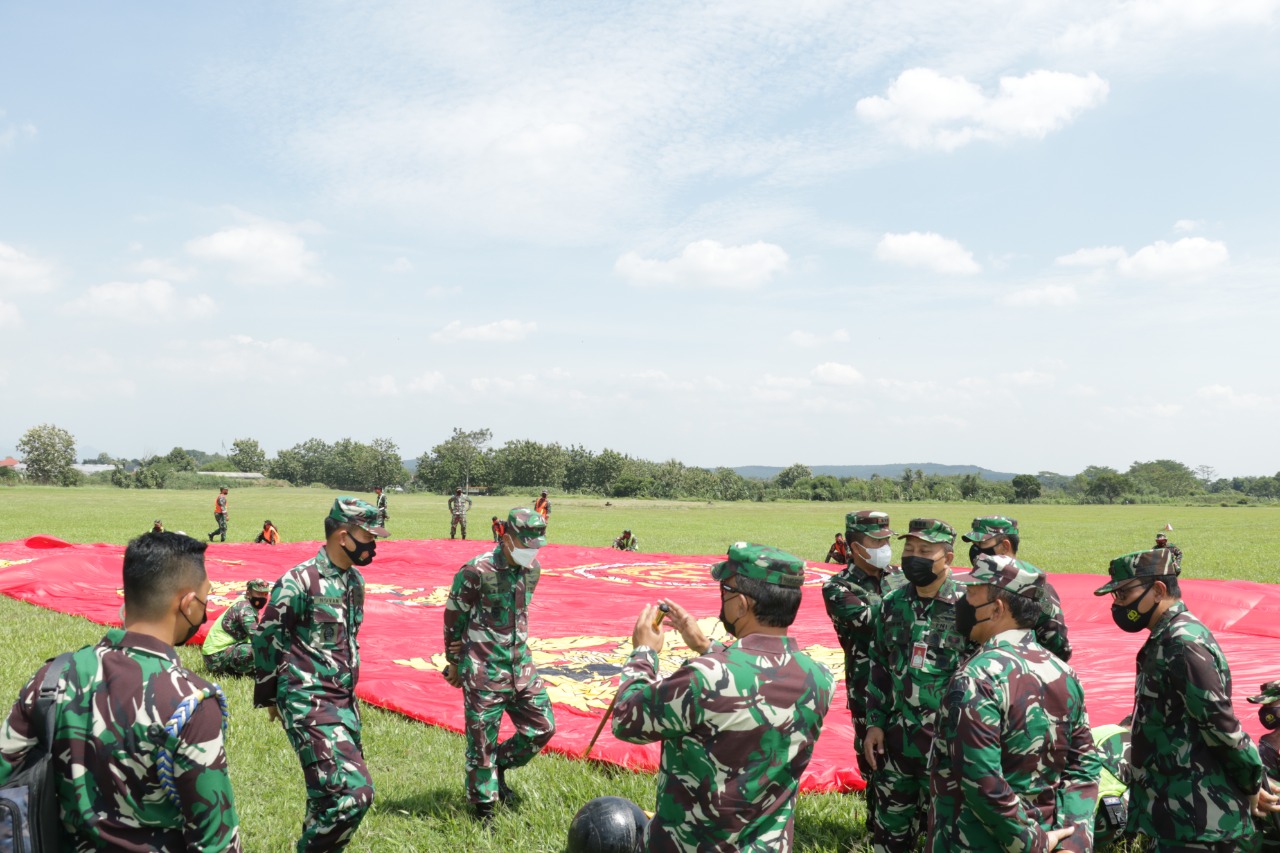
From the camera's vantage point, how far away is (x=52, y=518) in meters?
44.0

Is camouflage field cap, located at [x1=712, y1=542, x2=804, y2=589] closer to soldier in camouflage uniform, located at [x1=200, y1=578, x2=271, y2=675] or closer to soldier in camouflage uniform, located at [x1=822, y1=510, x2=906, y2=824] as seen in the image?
soldier in camouflage uniform, located at [x1=822, y1=510, x2=906, y2=824]

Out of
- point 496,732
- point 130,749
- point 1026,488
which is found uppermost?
point 130,749

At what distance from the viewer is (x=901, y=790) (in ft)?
20.6

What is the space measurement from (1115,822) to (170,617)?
22.4 feet

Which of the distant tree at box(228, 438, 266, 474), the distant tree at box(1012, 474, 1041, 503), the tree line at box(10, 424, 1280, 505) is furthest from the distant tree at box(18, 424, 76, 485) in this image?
the distant tree at box(1012, 474, 1041, 503)

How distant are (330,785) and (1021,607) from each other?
4.55 m

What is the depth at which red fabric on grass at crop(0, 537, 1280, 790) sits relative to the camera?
34.3 feet

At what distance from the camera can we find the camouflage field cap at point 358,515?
21.6ft

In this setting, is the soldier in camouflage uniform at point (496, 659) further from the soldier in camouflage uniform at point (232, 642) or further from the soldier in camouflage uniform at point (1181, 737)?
the soldier in camouflage uniform at point (232, 642)

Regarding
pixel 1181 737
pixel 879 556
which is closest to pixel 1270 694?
pixel 1181 737

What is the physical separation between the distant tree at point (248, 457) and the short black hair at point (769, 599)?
6900 inches

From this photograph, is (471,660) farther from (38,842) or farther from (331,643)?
(38,842)

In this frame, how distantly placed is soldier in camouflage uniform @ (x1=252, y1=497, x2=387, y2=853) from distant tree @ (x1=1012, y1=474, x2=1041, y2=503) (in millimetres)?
104067

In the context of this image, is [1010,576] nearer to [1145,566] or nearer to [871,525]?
[1145,566]
